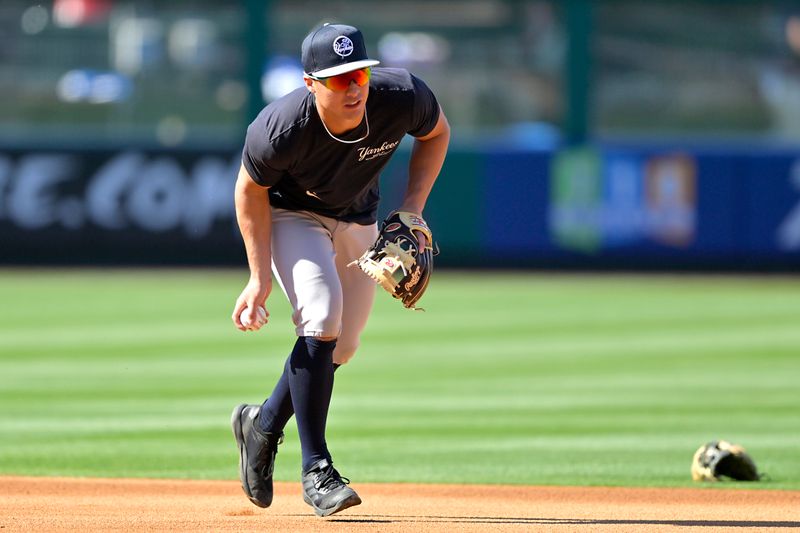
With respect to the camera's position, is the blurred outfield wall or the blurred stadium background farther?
the blurred outfield wall

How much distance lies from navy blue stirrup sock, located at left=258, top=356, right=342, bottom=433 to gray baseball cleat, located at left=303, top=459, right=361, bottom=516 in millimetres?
315

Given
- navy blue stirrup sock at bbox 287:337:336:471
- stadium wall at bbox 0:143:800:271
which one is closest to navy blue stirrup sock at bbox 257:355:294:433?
navy blue stirrup sock at bbox 287:337:336:471

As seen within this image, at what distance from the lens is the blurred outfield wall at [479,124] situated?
18.4 metres

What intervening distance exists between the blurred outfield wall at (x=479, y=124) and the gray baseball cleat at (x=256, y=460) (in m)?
12.4

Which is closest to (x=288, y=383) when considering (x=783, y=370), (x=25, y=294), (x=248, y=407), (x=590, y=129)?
(x=248, y=407)

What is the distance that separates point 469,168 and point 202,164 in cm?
344

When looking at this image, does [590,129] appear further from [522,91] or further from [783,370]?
[783,370]

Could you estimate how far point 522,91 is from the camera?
20078mm

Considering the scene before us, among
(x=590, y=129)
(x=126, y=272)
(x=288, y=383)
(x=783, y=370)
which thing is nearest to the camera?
(x=288, y=383)

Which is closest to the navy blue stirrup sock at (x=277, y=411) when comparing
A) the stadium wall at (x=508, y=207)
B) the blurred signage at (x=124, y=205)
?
the stadium wall at (x=508, y=207)

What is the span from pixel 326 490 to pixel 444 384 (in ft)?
15.2

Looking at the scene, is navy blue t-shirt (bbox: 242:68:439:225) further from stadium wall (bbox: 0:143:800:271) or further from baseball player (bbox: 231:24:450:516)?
stadium wall (bbox: 0:143:800:271)

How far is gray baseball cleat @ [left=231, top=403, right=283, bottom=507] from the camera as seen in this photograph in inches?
210

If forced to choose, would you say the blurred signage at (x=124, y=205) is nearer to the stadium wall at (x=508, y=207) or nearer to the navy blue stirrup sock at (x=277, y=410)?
the stadium wall at (x=508, y=207)
